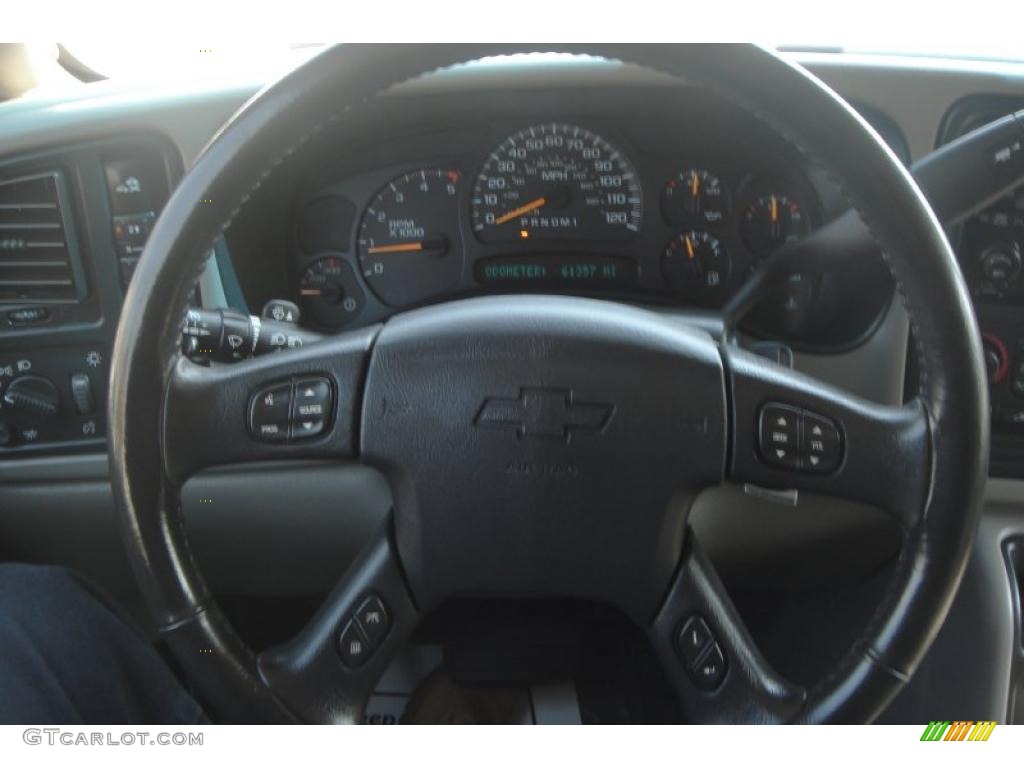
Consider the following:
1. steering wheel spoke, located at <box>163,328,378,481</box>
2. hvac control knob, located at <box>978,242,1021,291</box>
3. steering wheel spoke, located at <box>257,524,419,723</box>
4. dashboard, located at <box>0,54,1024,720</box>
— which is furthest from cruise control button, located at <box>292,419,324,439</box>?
hvac control knob, located at <box>978,242,1021,291</box>

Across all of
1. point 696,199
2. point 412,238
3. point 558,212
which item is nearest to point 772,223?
point 696,199

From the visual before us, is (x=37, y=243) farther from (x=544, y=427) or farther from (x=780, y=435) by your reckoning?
(x=780, y=435)

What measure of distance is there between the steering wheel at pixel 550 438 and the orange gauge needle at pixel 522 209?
1.67 ft

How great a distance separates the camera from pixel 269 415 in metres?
0.92

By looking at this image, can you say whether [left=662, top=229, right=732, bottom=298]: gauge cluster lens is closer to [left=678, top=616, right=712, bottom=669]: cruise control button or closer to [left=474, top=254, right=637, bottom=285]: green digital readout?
[left=474, top=254, right=637, bottom=285]: green digital readout

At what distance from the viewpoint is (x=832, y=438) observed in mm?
901

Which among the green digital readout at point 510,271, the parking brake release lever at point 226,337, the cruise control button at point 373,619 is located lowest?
the cruise control button at point 373,619

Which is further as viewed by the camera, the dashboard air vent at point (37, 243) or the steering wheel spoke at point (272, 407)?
the dashboard air vent at point (37, 243)

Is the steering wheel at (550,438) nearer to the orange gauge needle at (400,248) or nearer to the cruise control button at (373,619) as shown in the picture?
the cruise control button at (373,619)

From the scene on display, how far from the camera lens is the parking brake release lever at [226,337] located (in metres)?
1.16

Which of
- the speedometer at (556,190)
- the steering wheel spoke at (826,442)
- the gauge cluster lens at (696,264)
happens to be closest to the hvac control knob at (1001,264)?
the gauge cluster lens at (696,264)

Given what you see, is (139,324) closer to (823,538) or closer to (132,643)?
(132,643)

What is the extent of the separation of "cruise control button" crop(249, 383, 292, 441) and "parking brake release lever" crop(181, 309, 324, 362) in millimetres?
248

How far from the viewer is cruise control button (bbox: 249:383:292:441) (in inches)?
36.0
